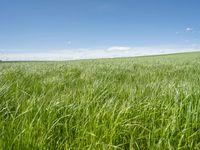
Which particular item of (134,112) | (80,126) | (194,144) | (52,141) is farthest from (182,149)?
(52,141)

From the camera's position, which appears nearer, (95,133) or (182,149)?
(182,149)

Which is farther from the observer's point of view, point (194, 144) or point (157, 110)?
point (157, 110)

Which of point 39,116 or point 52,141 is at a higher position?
point 39,116

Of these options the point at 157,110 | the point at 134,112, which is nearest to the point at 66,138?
the point at 134,112

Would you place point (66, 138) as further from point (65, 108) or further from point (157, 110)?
point (157, 110)

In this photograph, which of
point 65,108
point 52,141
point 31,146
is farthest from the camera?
point 65,108

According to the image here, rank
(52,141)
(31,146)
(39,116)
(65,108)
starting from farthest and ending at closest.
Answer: (65,108)
(39,116)
(52,141)
(31,146)

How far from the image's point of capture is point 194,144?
1.97 metres

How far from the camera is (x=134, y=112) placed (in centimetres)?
244

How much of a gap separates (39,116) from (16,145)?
1.68ft

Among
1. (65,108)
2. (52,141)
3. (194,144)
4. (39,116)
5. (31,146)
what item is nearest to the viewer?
(31,146)

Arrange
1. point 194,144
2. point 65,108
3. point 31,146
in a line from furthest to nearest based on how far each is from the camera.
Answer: point 65,108 < point 194,144 < point 31,146

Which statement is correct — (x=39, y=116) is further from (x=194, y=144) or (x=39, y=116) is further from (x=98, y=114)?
(x=194, y=144)

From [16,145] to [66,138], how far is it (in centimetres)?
45
